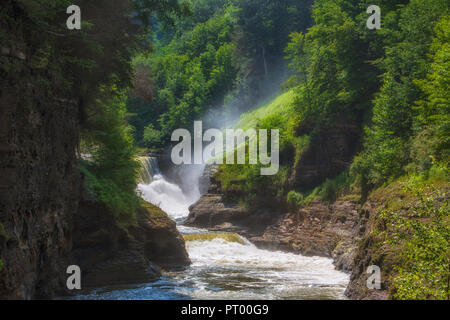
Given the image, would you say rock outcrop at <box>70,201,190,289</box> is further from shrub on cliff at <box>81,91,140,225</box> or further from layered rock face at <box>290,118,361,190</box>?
layered rock face at <box>290,118,361,190</box>

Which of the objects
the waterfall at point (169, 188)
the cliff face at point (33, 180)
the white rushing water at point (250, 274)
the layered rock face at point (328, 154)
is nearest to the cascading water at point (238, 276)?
the white rushing water at point (250, 274)

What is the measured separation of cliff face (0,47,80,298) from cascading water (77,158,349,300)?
8.26ft

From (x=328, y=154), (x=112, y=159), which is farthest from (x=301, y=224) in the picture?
(x=112, y=159)

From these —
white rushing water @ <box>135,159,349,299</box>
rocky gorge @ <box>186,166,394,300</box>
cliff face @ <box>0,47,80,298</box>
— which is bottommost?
white rushing water @ <box>135,159,349,299</box>

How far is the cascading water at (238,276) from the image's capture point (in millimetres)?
16062

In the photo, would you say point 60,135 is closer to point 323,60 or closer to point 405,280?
point 405,280

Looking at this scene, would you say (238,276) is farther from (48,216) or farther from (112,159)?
(48,216)

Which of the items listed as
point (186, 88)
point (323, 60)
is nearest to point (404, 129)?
point (323, 60)

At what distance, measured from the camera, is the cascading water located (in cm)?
1606

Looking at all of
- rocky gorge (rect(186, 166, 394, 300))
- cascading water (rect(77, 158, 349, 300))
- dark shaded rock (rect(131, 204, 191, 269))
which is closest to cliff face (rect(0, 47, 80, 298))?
cascading water (rect(77, 158, 349, 300))

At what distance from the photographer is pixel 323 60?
29.9m

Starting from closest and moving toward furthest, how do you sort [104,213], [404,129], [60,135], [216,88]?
[60,135] → [104,213] → [404,129] → [216,88]

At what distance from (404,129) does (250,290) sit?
10225 mm

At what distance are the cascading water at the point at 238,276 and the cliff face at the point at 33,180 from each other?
8.26 feet
